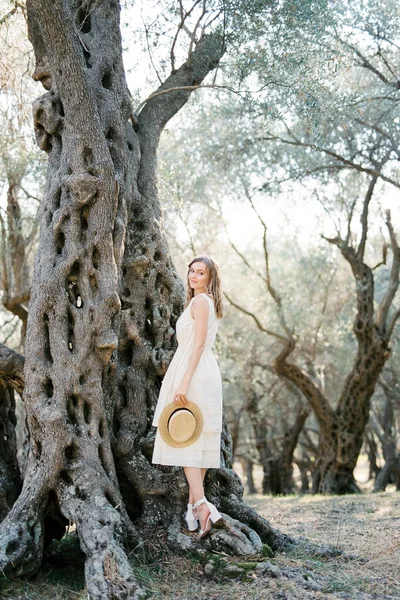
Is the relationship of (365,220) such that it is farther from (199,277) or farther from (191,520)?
(191,520)

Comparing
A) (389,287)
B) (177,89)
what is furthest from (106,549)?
(389,287)

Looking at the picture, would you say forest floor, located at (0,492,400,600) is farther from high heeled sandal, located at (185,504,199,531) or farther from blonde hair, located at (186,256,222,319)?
blonde hair, located at (186,256,222,319)

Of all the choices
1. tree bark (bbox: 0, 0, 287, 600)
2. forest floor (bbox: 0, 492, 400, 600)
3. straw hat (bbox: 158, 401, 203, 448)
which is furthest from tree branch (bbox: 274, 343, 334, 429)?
straw hat (bbox: 158, 401, 203, 448)

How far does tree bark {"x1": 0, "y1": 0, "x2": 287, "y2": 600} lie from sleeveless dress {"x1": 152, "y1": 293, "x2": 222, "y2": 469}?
1.47ft

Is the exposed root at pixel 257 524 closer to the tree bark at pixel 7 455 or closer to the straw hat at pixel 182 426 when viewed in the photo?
the straw hat at pixel 182 426

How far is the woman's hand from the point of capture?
17.4 feet

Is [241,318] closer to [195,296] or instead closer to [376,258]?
[376,258]

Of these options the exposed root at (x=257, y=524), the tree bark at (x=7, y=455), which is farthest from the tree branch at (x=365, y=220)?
the tree bark at (x=7, y=455)

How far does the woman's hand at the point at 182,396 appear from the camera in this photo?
5309 mm

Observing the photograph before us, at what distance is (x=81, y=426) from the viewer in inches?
213

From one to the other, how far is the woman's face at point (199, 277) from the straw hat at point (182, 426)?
3.41ft

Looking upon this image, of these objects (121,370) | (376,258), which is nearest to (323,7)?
(121,370)

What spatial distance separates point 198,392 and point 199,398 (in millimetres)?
51

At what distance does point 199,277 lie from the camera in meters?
5.65
